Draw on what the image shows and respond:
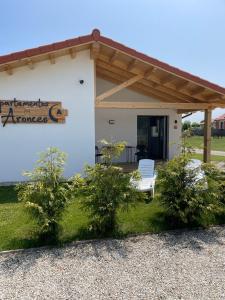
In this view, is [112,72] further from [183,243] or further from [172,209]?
[183,243]

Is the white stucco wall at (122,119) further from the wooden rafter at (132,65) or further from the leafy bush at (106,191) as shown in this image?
the leafy bush at (106,191)

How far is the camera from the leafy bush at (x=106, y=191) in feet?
16.4

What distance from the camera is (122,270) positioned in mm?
3822

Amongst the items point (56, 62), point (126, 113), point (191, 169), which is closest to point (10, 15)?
point (56, 62)

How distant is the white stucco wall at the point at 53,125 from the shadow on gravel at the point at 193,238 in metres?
4.76

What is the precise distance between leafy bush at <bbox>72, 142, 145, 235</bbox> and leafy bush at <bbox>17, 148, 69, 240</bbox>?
318mm

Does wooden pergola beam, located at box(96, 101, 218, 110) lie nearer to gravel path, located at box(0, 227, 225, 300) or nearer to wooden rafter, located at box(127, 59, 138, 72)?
wooden rafter, located at box(127, 59, 138, 72)

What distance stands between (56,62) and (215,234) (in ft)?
22.1

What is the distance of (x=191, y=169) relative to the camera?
559cm

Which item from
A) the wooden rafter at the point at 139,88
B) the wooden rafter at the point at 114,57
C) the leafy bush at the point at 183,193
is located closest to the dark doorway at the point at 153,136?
the wooden rafter at the point at 139,88

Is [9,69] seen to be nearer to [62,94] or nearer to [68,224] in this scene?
[62,94]

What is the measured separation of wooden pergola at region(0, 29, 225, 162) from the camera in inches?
307

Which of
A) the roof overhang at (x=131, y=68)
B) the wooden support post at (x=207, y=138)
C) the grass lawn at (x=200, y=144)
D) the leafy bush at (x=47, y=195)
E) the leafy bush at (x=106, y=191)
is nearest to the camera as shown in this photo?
the leafy bush at (x=47, y=195)

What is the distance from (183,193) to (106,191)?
1.52m
